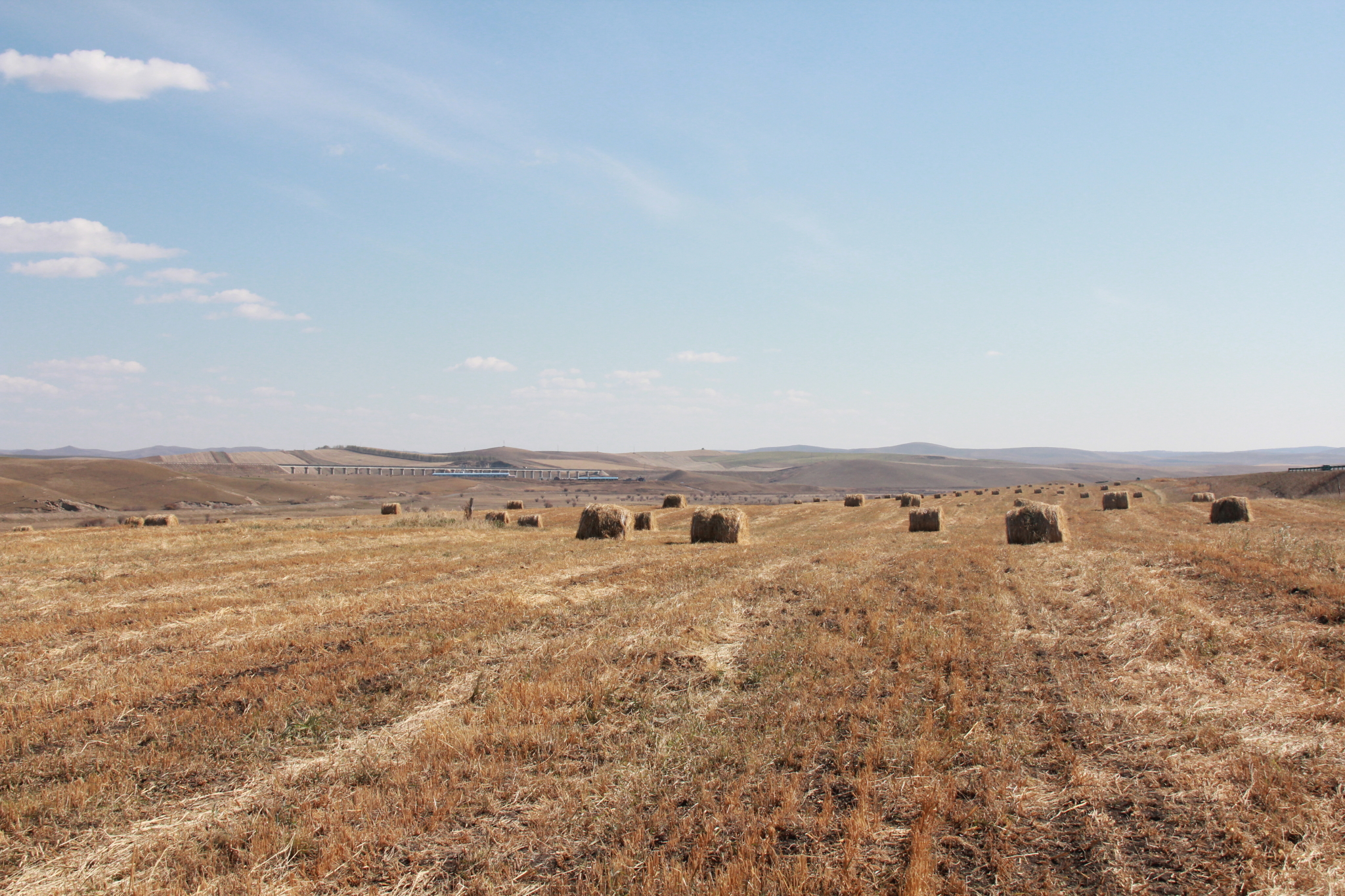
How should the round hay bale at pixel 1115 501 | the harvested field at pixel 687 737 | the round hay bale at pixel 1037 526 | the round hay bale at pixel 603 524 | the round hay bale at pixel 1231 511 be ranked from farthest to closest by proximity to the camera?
1. the round hay bale at pixel 1115 501
2. the round hay bale at pixel 1231 511
3. the round hay bale at pixel 603 524
4. the round hay bale at pixel 1037 526
5. the harvested field at pixel 687 737

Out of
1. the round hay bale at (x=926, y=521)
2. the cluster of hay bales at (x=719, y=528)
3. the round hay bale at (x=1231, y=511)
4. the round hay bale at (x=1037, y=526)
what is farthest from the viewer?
the round hay bale at (x=1231, y=511)

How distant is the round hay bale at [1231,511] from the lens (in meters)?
28.7

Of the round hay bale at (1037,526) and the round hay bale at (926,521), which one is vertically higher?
the round hay bale at (1037,526)

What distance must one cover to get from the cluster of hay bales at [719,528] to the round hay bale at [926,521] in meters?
7.66

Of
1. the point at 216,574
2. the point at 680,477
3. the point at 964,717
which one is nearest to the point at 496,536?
the point at 216,574

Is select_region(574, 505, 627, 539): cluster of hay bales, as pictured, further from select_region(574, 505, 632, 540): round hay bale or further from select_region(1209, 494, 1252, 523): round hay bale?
select_region(1209, 494, 1252, 523): round hay bale

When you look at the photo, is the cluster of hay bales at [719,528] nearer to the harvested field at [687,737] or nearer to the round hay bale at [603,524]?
the round hay bale at [603,524]

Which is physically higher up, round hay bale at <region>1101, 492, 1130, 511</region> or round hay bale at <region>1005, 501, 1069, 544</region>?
round hay bale at <region>1005, 501, 1069, 544</region>

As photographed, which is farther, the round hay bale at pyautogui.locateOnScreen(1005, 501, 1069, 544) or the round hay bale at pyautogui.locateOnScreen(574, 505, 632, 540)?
the round hay bale at pyautogui.locateOnScreen(574, 505, 632, 540)

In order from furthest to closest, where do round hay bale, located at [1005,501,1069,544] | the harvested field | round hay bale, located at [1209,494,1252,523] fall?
round hay bale, located at [1209,494,1252,523], round hay bale, located at [1005,501,1069,544], the harvested field

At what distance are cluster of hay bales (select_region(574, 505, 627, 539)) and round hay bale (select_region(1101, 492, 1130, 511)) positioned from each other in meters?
28.2

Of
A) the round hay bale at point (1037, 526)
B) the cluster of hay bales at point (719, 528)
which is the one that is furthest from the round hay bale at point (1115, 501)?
the cluster of hay bales at point (719, 528)

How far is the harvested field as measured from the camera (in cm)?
455

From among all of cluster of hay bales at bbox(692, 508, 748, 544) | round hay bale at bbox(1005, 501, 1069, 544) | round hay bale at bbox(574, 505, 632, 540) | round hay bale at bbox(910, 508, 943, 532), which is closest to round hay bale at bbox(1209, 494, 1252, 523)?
round hay bale at bbox(910, 508, 943, 532)
